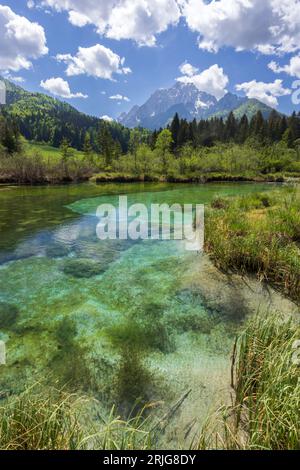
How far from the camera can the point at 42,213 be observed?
51.0 feet

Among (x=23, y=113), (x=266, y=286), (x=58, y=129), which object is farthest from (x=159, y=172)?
(x=23, y=113)

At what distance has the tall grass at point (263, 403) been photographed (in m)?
2.08

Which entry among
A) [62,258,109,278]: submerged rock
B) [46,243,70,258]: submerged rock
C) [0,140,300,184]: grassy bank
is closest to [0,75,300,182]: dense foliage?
[0,140,300,184]: grassy bank

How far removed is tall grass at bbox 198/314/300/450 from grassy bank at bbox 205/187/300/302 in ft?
8.76

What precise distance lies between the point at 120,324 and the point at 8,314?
249 centimetres

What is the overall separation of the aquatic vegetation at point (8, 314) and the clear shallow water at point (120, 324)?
2cm

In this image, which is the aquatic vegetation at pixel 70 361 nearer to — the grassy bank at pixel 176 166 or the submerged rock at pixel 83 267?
the submerged rock at pixel 83 267

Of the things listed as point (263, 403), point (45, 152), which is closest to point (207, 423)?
point (263, 403)

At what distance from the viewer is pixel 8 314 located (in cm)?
509

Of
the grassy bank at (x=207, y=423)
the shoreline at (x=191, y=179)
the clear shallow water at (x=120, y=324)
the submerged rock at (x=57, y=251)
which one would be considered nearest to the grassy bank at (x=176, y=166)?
the shoreline at (x=191, y=179)

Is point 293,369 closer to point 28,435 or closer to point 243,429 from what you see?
point 243,429

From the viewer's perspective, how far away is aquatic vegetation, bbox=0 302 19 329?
4777mm

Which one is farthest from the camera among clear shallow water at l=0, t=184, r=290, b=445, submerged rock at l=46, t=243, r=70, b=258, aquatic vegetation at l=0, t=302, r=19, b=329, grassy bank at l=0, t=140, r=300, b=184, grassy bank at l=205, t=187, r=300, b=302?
grassy bank at l=0, t=140, r=300, b=184

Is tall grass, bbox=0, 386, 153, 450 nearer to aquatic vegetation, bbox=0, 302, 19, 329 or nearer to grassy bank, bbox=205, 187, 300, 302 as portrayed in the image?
aquatic vegetation, bbox=0, 302, 19, 329
